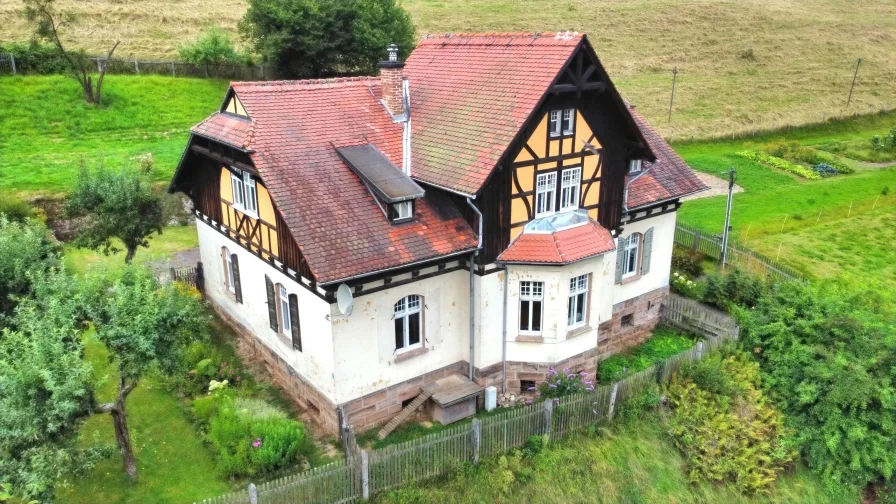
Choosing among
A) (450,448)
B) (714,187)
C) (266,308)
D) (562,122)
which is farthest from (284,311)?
(714,187)

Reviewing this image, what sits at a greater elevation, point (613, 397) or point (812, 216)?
point (812, 216)

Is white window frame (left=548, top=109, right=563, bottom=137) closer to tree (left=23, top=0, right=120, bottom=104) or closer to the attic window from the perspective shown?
the attic window

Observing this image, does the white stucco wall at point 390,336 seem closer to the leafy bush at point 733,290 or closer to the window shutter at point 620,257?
the window shutter at point 620,257

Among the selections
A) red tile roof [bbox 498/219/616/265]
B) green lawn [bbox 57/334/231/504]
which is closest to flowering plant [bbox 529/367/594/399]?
red tile roof [bbox 498/219/616/265]

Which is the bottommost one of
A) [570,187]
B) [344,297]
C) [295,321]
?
[295,321]

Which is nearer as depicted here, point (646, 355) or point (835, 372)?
point (835, 372)

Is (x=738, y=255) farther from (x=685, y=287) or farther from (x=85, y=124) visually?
(x=85, y=124)

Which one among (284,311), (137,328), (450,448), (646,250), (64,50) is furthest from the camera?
(64,50)

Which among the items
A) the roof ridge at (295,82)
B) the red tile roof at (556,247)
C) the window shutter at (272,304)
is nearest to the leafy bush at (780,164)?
the red tile roof at (556,247)
